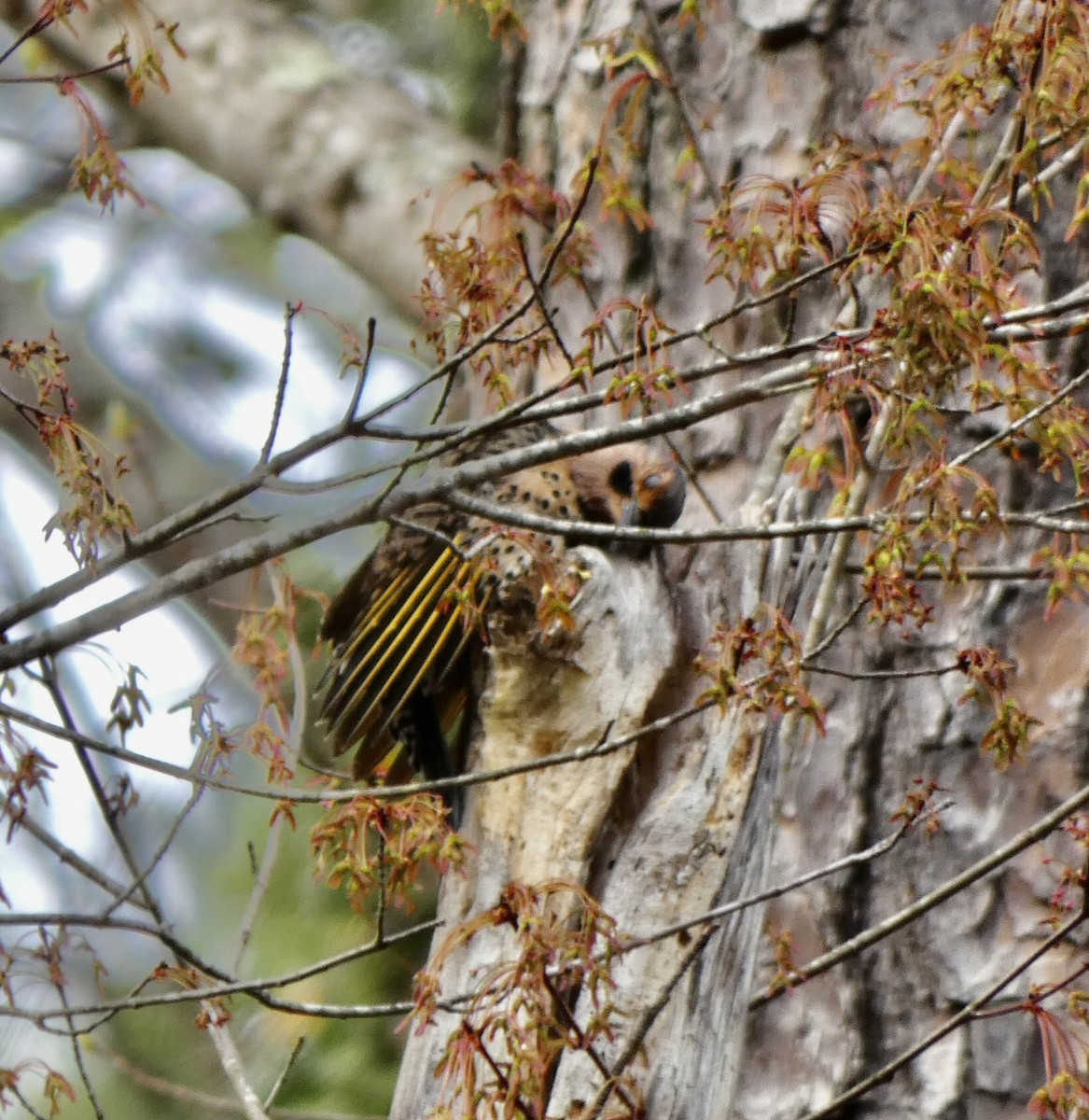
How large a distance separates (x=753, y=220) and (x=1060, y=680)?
131 cm

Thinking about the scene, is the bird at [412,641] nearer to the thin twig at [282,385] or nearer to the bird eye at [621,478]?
the bird eye at [621,478]

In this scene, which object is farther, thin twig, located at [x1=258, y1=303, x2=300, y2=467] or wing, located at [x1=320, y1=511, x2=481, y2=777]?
wing, located at [x1=320, y1=511, x2=481, y2=777]

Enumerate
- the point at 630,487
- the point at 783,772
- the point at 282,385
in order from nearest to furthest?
the point at 282,385, the point at 783,772, the point at 630,487

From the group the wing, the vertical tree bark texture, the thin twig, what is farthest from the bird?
the thin twig

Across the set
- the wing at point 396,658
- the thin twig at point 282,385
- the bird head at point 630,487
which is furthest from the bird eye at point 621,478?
the thin twig at point 282,385

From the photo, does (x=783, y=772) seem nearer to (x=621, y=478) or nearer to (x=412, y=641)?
(x=412, y=641)

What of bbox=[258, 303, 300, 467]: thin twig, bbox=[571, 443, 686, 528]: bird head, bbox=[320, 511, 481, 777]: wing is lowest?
bbox=[258, 303, 300, 467]: thin twig

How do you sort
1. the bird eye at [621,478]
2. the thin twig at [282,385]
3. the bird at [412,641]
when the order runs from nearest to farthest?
the thin twig at [282,385]
the bird at [412,641]
the bird eye at [621,478]

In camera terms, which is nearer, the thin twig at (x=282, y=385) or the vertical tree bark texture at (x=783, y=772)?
the thin twig at (x=282, y=385)

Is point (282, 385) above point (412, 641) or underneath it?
underneath

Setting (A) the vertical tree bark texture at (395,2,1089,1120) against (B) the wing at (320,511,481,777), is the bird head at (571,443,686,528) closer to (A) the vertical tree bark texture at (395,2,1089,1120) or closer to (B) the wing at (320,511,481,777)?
(A) the vertical tree bark texture at (395,2,1089,1120)

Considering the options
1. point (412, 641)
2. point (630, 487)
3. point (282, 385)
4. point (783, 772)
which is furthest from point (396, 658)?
point (282, 385)

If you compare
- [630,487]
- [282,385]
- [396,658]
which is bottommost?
[282,385]

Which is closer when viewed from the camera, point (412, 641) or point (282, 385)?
point (282, 385)
